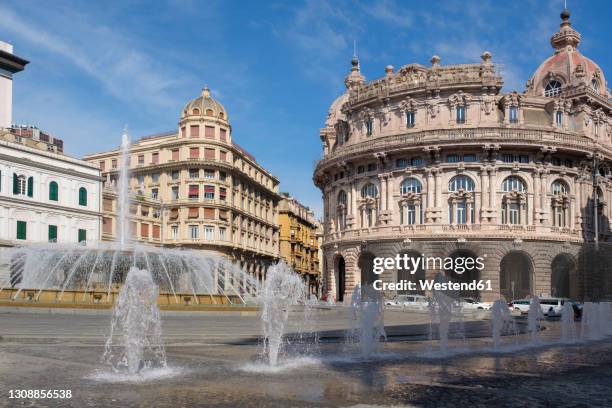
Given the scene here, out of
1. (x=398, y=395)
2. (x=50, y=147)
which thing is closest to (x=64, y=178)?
(x=50, y=147)

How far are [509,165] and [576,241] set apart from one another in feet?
25.8

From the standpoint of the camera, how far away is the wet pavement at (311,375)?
330 inches

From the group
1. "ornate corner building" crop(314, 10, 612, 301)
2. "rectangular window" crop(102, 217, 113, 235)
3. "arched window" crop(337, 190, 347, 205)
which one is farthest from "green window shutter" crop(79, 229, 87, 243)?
"arched window" crop(337, 190, 347, 205)

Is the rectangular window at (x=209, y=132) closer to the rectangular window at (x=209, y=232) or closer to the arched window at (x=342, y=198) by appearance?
the rectangular window at (x=209, y=232)

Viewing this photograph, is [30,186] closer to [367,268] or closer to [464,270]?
[367,268]

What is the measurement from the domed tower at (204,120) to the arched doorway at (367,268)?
25.2 meters

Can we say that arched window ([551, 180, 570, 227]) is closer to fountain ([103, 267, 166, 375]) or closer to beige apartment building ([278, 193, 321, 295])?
fountain ([103, 267, 166, 375])

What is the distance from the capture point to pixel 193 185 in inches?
2744

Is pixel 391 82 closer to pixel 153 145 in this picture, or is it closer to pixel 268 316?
pixel 153 145

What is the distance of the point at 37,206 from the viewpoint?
51.0 meters

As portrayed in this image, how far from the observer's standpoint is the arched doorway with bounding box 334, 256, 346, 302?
57.5 m

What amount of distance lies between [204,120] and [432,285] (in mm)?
33288

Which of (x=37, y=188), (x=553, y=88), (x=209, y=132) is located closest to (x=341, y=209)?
(x=209, y=132)

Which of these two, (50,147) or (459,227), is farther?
(50,147)
